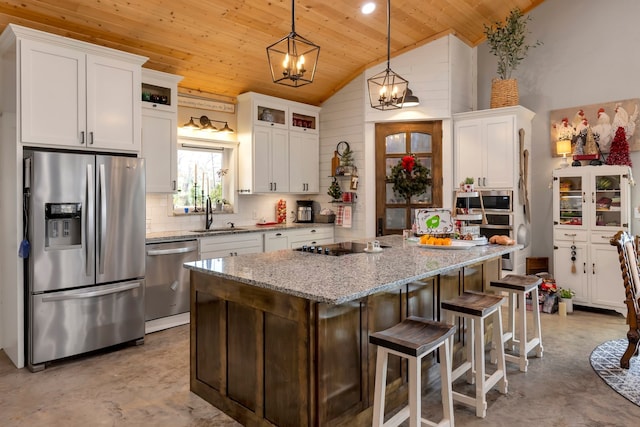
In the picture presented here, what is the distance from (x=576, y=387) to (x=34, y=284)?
418 centimetres

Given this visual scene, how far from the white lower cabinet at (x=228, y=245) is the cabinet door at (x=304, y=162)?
3.92 ft

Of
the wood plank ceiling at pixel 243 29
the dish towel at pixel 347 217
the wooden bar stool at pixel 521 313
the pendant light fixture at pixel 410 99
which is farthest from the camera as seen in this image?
the dish towel at pixel 347 217

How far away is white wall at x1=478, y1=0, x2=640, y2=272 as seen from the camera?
16.6 feet

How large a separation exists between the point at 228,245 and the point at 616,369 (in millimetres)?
3865

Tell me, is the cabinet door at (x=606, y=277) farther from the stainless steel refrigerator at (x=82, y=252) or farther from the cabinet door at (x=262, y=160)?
the stainless steel refrigerator at (x=82, y=252)

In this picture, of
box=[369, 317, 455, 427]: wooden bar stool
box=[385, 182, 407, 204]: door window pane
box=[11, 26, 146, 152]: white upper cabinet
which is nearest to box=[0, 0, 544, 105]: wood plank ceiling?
box=[11, 26, 146, 152]: white upper cabinet

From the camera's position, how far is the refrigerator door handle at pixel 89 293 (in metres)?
3.37

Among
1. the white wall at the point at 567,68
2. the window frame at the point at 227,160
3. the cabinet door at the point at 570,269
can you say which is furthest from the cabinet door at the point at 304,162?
the cabinet door at the point at 570,269

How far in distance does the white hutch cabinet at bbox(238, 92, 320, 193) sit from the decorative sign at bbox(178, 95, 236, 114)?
0.16 meters

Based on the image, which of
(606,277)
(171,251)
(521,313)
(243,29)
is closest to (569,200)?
(606,277)

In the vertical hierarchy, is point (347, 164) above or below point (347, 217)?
above

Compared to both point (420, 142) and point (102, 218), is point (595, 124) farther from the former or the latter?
point (102, 218)

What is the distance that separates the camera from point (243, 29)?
4555mm

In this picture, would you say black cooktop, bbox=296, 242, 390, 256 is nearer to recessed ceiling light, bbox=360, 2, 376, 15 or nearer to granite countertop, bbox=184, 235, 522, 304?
granite countertop, bbox=184, 235, 522, 304
